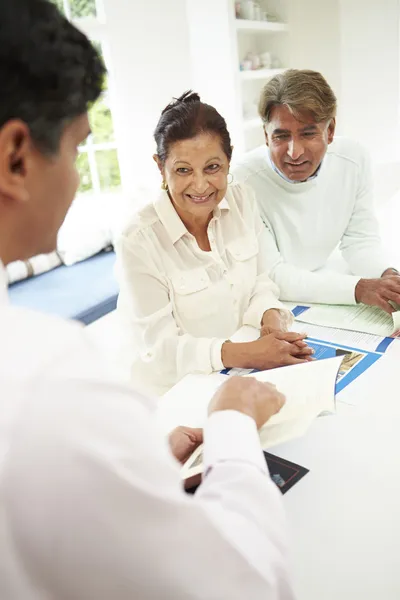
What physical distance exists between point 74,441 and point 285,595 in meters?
0.30

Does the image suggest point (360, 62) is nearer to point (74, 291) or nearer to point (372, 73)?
point (372, 73)

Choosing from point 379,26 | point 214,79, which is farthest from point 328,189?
point 379,26

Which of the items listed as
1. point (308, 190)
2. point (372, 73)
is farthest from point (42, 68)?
point (372, 73)

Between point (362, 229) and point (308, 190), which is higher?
point (308, 190)

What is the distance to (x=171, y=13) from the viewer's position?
337 cm

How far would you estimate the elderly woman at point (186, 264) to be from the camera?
1.43m

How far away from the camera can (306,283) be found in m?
1.62

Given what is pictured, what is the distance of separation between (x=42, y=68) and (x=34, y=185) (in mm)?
107

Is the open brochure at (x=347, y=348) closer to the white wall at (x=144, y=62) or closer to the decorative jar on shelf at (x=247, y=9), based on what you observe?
the white wall at (x=144, y=62)

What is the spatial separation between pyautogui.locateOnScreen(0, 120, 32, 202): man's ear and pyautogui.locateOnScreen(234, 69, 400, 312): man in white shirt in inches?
47.0

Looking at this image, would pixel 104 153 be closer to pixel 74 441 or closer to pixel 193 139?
pixel 193 139

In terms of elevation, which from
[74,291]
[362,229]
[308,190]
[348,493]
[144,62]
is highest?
[144,62]

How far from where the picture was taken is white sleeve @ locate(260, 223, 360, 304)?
1550mm

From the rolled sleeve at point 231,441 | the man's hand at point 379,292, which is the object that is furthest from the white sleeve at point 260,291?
the rolled sleeve at point 231,441
